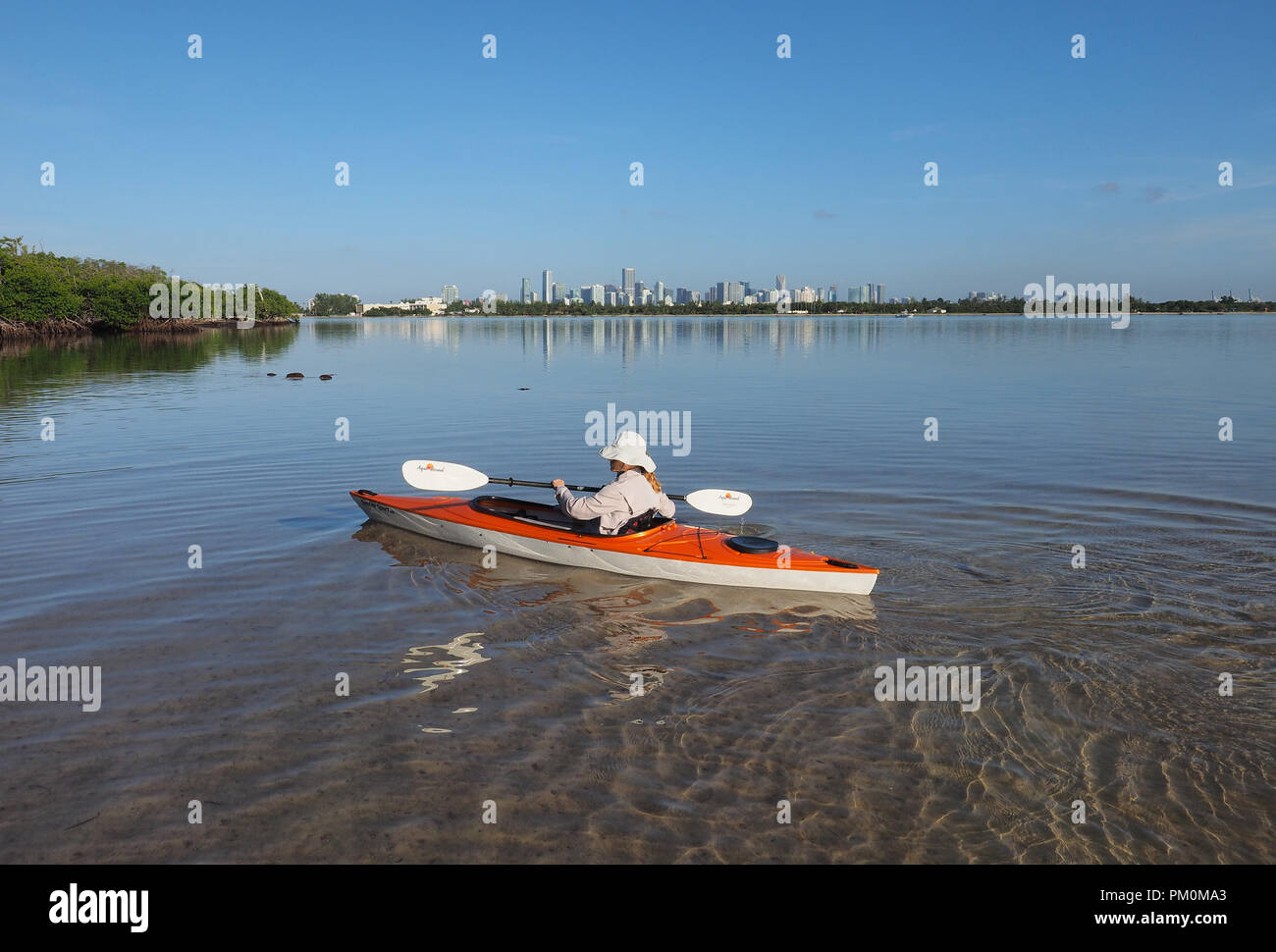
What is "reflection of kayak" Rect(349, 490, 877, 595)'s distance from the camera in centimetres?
873

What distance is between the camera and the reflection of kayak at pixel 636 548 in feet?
28.6

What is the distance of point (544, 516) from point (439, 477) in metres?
2.18

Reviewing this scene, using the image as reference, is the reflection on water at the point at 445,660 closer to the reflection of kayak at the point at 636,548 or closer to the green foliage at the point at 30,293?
the reflection of kayak at the point at 636,548

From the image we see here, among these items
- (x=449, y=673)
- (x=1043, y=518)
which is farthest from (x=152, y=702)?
(x=1043, y=518)

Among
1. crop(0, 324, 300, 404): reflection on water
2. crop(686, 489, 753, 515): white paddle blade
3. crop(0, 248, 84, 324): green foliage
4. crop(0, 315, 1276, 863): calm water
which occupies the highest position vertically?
crop(0, 248, 84, 324): green foliage

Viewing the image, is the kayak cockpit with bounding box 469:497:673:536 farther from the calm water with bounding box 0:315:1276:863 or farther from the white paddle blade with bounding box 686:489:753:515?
the white paddle blade with bounding box 686:489:753:515

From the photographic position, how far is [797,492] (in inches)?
528

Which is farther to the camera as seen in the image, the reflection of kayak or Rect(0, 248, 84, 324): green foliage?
Rect(0, 248, 84, 324): green foliage

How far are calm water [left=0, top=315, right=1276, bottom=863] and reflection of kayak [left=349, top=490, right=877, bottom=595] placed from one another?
0.80ft

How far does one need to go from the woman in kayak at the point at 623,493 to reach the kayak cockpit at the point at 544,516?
0.10 meters

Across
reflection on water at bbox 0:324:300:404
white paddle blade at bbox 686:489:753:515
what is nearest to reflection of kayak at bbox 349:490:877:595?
white paddle blade at bbox 686:489:753:515

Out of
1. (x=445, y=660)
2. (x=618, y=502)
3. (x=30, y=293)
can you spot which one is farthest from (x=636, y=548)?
(x=30, y=293)

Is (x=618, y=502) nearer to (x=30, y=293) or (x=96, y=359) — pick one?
(x=96, y=359)

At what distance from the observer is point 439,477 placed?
11742mm
